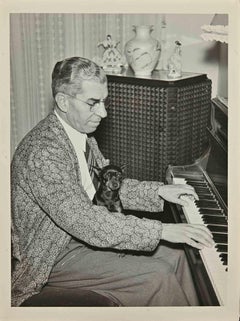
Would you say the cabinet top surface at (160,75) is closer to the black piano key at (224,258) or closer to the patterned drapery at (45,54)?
the patterned drapery at (45,54)

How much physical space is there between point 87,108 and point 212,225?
55 cm

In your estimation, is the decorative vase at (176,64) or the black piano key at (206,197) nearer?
the black piano key at (206,197)

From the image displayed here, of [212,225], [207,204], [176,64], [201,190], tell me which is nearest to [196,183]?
[201,190]

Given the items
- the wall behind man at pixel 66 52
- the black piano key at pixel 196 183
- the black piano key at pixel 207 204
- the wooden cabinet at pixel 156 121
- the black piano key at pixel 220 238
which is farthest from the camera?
the wall behind man at pixel 66 52

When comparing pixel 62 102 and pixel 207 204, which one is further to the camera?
pixel 207 204

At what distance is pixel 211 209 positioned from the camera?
163 cm

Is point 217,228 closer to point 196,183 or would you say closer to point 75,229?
point 196,183

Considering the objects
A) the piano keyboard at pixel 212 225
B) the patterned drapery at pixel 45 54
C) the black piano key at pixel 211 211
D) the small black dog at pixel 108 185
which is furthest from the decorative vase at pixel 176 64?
the black piano key at pixel 211 211

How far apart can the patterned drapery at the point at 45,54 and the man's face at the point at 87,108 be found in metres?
0.87

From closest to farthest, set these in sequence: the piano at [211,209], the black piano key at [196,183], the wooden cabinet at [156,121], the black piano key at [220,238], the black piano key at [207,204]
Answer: the piano at [211,209]
the black piano key at [220,238]
the black piano key at [207,204]
the black piano key at [196,183]
the wooden cabinet at [156,121]

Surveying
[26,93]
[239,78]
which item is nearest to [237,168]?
[239,78]

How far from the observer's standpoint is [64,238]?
1.56m

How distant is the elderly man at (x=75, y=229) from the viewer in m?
1.45

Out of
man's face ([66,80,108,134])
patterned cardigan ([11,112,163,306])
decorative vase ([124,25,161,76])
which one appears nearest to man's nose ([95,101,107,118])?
man's face ([66,80,108,134])
